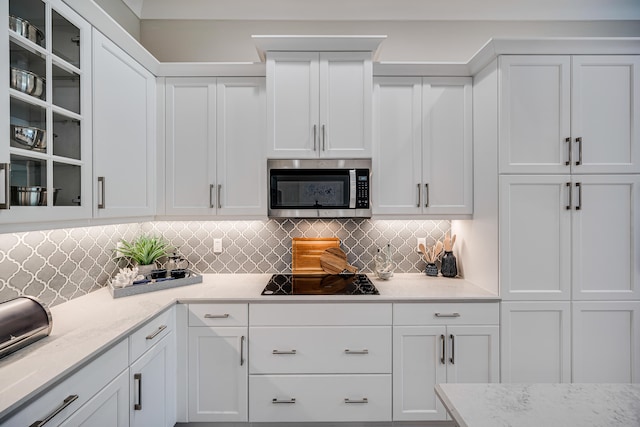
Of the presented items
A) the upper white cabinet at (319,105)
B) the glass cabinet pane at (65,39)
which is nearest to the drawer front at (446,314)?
the upper white cabinet at (319,105)

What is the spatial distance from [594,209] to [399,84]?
4.63ft

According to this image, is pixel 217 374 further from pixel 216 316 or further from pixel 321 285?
pixel 321 285

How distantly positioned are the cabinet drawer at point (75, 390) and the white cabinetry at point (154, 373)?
11 cm

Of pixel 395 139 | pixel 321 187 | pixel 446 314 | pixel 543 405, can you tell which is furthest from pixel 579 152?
pixel 543 405

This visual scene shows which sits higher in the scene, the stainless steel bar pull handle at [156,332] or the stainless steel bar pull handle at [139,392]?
the stainless steel bar pull handle at [156,332]

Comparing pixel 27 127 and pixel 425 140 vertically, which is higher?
pixel 425 140

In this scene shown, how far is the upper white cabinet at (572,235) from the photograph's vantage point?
194cm

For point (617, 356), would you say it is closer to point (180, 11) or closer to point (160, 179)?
point (160, 179)

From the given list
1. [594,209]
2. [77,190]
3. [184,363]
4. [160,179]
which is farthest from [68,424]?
[594,209]

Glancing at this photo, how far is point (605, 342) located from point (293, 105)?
239 cm

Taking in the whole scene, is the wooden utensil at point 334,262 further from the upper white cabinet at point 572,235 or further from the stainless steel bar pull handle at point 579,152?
the stainless steel bar pull handle at point 579,152

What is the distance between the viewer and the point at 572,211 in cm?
195

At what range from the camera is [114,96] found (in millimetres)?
1832

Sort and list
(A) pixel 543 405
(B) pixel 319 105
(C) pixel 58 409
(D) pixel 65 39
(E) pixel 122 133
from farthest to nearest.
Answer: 1. (B) pixel 319 105
2. (E) pixel 122 133
3. (D) pixel 65 39
4. (C) pixel 58 409
5. (A) pixel 543 405
